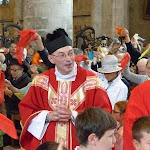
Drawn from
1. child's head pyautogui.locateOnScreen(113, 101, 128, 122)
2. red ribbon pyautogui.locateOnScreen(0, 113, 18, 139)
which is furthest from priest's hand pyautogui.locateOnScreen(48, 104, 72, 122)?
child's head pyautogui.locateOnScreen(113, 101, 128, 122)

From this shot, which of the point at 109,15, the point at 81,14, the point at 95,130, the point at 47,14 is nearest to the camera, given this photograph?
the point at 95,130

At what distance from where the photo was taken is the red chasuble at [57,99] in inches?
150

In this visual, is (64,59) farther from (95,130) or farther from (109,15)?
(109,15)

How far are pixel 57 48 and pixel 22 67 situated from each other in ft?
9.05

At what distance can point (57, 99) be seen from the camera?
3.88m

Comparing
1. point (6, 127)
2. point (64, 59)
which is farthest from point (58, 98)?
point (6, 127)

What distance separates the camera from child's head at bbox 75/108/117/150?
2.82 m

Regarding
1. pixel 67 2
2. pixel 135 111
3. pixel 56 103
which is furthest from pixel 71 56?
pixel 67 2

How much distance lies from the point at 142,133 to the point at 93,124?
15.2 inches

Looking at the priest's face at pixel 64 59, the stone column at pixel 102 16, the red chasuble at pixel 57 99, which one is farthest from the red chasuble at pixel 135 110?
the stone column at pixel 102 16

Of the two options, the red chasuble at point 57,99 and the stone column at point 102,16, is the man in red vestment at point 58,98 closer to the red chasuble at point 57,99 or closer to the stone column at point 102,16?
the red chasuble at point 57,99

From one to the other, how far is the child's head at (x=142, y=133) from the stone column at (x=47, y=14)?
5.20 meters

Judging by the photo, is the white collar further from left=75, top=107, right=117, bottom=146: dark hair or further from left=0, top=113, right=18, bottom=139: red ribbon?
left=75, top=107, right=117, bottom=146: dark hair

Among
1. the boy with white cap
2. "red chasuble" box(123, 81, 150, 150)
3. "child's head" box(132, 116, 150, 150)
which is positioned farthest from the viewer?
the boy with white cap
